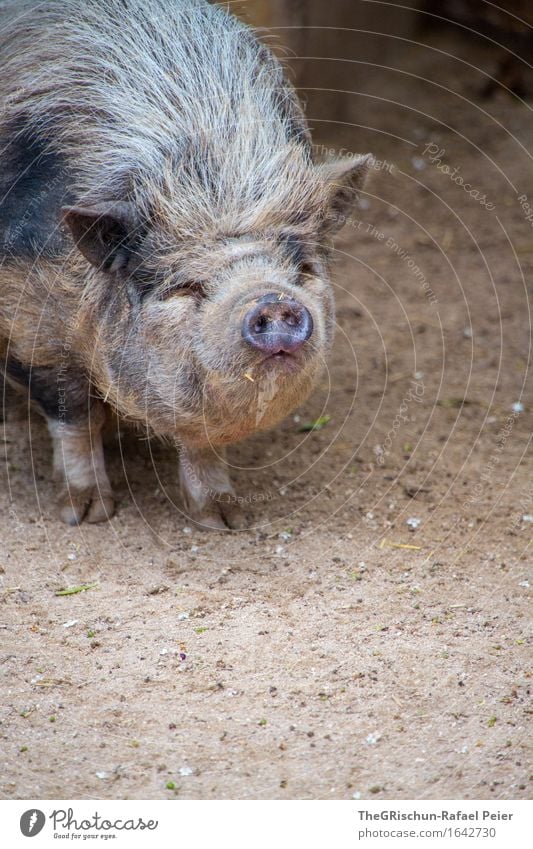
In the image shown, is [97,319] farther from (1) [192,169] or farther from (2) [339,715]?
(2) [339,715]

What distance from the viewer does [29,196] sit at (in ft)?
16.8

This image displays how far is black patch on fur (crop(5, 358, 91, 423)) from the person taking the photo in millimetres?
5484

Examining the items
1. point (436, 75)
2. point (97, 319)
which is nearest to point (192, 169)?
point (97, 319)

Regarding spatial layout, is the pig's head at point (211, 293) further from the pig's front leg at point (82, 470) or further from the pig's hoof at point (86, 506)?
the pig's hoof at point (86, 506)

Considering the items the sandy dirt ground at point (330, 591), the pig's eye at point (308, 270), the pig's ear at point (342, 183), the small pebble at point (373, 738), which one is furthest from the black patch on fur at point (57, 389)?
the small pebble at point (373, 738)

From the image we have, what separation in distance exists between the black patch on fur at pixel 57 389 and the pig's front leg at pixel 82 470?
6 centimetres

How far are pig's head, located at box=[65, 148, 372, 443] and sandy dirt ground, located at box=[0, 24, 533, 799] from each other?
86cm

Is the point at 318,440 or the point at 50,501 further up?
the point at 318,440

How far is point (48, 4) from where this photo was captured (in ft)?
18.3

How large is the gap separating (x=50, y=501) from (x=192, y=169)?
2037 millimetres

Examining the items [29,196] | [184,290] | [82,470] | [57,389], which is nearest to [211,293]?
[184,290]

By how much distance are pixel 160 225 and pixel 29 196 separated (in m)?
0.76

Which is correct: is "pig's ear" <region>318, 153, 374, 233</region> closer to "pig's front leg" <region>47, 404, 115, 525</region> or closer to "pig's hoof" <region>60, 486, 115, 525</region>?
"pig's front leg" <region>47, 404, 115, 525</region>

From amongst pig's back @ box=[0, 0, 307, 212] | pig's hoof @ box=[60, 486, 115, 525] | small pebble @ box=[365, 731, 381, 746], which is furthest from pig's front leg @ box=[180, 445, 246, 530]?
small pebble @ box=[365, 731, 381, 746]
